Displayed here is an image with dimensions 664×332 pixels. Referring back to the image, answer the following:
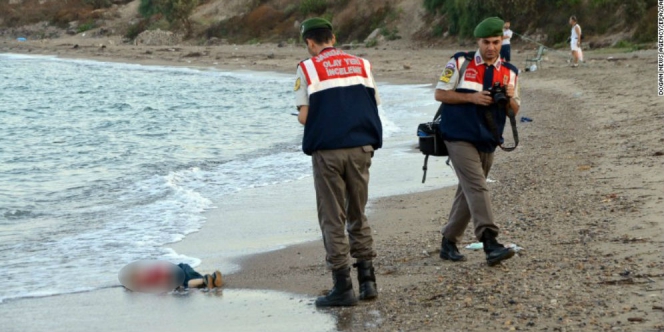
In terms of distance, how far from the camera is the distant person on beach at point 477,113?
662cm

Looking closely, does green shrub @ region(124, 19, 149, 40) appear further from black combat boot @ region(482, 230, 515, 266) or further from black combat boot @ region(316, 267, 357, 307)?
black combat boot @ region(316, 267, 357, 307)

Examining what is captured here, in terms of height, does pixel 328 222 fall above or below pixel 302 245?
above

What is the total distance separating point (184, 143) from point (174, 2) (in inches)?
1710

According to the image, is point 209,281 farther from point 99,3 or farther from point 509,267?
point 99,3

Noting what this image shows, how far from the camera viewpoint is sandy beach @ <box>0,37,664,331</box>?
5.61 m

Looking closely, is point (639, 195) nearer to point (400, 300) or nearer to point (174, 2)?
point (400, 300)

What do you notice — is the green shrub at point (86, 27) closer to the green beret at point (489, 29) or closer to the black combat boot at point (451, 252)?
the black combat boot at point (451, 252)

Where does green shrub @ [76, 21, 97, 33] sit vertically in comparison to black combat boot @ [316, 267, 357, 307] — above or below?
above

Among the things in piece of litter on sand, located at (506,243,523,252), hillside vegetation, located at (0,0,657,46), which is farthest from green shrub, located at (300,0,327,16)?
piece of litter on sand, located at (506,243,523,252)

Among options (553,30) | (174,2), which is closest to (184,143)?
(553,30)

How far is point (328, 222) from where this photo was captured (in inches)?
243

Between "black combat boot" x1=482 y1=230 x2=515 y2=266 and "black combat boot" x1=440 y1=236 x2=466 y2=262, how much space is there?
334 millimetres

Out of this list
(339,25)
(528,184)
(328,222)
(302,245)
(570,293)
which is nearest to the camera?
(570,293)

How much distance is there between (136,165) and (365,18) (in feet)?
114
